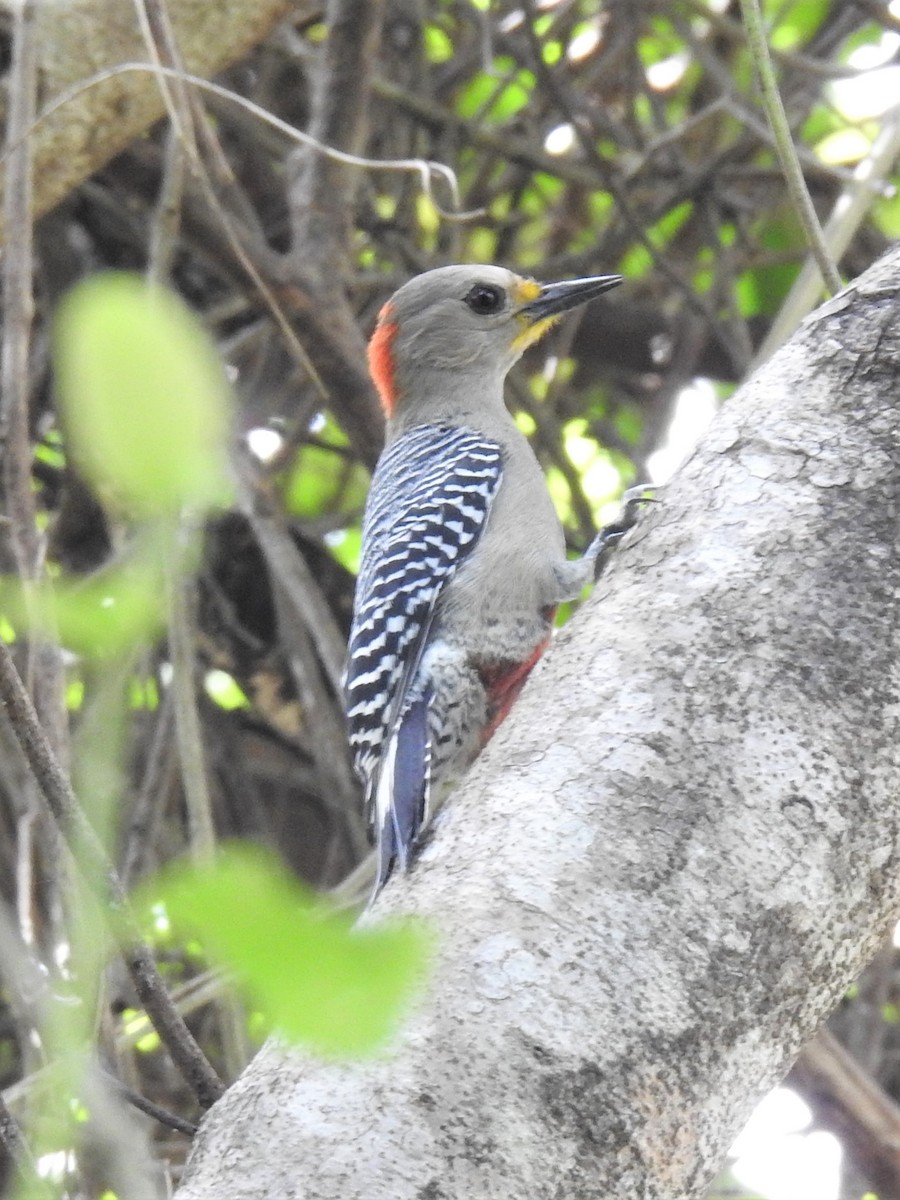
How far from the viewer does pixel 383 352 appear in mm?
4371

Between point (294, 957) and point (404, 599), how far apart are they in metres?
2.72

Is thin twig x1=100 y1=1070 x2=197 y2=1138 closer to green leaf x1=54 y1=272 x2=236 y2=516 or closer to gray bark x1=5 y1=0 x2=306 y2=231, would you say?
green leaf x1=54 y1=272 x2=236 y2=516

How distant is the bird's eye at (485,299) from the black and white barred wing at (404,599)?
1.47 ft

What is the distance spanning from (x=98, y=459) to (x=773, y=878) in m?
0.90

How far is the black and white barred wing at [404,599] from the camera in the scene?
298 centimetres

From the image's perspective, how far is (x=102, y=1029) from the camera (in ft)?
7.94

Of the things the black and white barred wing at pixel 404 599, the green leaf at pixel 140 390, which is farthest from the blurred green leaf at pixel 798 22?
the green leaf at pixel 140 390

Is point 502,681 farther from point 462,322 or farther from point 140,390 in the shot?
point 140,390

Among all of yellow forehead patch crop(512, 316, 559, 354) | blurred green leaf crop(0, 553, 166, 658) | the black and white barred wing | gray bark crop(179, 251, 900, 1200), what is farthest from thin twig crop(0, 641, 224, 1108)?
yellow forehead patch crop(512, 316, 559, 354)

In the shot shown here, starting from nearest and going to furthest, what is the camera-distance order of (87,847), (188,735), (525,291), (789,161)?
(87,847)
(789,161)
(188,735)
(525,291)

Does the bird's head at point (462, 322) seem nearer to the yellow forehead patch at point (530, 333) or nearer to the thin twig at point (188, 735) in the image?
the yellow forehead patch at point (530, 333)

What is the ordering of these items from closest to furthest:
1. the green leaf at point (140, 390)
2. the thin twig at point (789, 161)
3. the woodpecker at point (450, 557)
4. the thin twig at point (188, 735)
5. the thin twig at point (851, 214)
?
1. the green leaf at point (140, 390)
2. the thin twig at point (789, 161)
3. the thin twig at point (188, 735)
4. the woodpecker at point (450, 557)
5. the thin twig at point (851, 214)

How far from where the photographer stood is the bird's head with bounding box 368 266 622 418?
170 inches

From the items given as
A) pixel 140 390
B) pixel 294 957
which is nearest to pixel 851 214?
pixel 140 390
